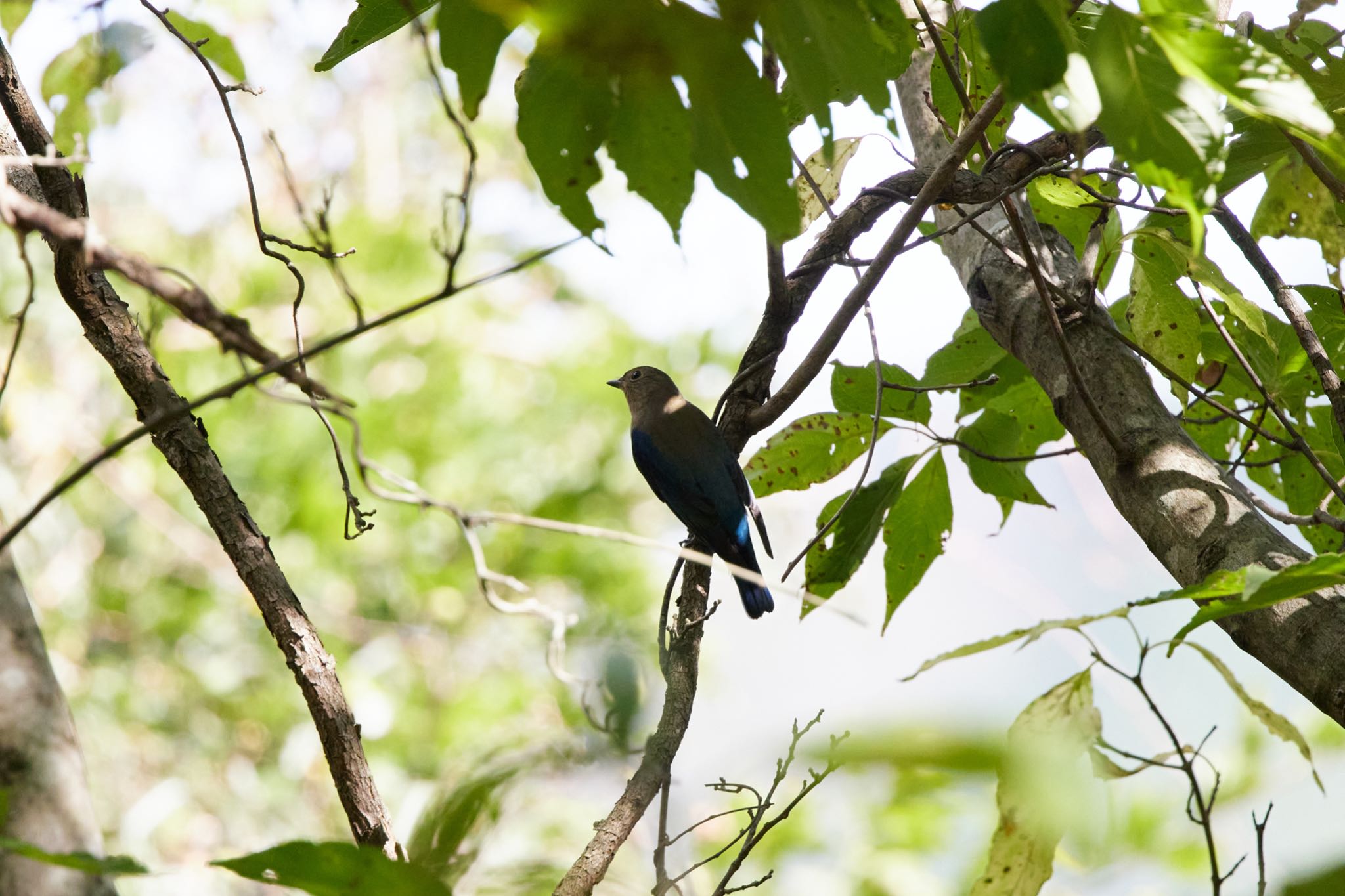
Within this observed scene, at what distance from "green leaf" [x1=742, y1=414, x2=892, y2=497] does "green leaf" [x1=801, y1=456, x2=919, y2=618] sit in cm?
8

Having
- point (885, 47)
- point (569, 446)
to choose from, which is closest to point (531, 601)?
point (885, 47)

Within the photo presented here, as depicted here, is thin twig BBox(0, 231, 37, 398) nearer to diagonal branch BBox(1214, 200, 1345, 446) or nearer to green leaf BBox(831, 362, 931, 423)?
green leaf BBox(831, 362, 931, 423)

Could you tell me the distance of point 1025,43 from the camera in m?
0.78

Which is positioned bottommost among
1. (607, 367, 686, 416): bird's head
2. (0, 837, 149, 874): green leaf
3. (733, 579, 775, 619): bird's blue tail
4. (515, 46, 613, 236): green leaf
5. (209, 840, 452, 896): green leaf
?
(209, 840, 452, 896): green leaf

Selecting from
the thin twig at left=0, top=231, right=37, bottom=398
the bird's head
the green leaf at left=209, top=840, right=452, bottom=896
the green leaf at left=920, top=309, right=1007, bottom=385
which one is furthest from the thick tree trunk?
the bird's head

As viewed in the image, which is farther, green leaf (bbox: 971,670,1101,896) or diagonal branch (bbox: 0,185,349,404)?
green leaf (bbox: 971,670,1101,896)

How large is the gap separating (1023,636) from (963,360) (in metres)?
0.75

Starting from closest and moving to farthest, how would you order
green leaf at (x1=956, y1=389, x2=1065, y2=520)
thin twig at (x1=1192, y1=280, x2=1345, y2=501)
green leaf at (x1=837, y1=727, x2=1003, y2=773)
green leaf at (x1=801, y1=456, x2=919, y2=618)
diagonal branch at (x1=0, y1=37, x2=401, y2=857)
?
green leaf at (x1=837, y1=727, x2=1003, y2=773)
diagonal branch at (x1=0, y1=37, x2=401, y2=857)
thin twig at (x1=1192, y1=280, x2=1345, y2=501)
green leaf at (x1=801, y1=456, x2=919, y2=618)
green leaf at (x1=956, y1=389, x2=1065, y2=520)

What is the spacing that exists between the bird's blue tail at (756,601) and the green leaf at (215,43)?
7.96ft

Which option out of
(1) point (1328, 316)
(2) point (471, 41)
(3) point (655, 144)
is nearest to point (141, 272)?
(2) point (471, 41)

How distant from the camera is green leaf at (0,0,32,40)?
5.25ft

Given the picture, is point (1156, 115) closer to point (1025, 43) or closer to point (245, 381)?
point (1025, 43)

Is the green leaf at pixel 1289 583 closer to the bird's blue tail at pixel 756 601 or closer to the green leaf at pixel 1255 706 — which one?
the green leaf at pixel 1255 706

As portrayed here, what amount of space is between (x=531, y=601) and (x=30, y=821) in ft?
1.80
